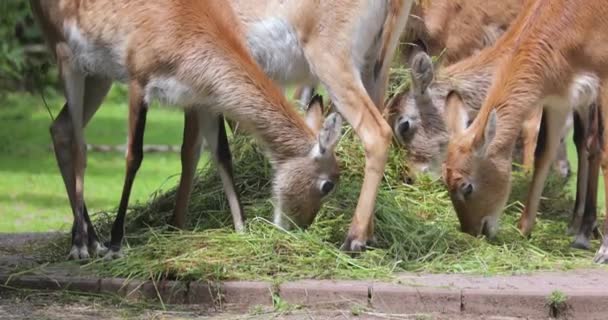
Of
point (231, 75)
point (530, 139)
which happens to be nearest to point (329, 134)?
point (231, 75)

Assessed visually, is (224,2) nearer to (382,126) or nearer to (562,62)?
(382,126)

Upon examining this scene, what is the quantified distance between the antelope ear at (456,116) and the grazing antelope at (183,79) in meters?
1.11

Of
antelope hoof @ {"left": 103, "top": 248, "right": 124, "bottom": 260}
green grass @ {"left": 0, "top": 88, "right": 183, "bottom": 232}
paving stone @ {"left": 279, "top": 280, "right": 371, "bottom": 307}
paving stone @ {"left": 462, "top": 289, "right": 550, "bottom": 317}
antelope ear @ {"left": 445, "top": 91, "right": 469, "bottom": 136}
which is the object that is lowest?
green grass @ {"left": 0, "top": 88, "right": 183, "bottom": 232}

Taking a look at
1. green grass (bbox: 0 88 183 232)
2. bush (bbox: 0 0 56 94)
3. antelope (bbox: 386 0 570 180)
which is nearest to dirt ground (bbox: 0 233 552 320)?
green grass (bbox: 0 88 183 232)

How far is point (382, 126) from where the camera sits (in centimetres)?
899

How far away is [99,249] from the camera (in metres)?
9.06

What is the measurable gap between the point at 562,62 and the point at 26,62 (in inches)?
494

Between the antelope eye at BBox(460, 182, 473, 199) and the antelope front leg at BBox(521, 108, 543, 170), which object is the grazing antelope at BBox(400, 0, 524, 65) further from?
the antelope eye at BBox(460, 182, 473, 199)

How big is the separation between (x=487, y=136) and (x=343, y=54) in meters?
1.17

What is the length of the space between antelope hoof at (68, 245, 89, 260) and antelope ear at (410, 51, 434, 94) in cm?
331

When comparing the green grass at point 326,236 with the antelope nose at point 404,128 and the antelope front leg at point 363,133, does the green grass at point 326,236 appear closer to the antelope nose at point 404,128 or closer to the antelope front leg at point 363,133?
the antelope front leg at point 363,133

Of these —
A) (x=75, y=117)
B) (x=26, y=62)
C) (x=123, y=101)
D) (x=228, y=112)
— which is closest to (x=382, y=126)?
(x=228, y=112)

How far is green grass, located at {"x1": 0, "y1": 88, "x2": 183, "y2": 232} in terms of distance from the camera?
41.7 feet

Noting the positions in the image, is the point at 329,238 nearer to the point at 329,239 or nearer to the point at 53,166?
the point at 329,239
